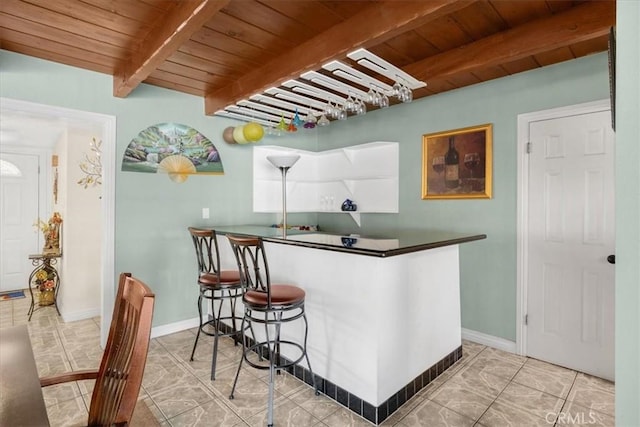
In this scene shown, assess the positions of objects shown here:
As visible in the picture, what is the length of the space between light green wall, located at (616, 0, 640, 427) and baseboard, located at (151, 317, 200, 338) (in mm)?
3343

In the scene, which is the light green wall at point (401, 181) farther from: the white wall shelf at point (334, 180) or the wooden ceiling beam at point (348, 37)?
the wooden ceiling beam at point (348, 37)

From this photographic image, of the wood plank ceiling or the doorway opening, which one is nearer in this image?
the wood plank ceiling

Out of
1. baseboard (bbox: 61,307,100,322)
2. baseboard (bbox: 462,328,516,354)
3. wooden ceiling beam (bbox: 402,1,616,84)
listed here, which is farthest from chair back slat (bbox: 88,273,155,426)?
baseboard (bbox: 61,307,100,322)

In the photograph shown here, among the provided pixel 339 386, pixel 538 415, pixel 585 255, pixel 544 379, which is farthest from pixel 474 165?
pixel 339 386

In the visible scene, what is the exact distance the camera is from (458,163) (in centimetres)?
308

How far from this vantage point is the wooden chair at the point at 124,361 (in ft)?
2.83

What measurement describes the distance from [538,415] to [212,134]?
11.4ft

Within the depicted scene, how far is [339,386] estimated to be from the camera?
2.07m

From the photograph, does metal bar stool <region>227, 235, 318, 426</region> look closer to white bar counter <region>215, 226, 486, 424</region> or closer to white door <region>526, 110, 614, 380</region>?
white bar counter <region>215, 226, 486, 424</region>

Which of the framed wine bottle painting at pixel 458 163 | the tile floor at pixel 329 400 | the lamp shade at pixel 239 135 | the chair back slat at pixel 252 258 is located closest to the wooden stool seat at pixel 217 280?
the chair back slat at pixel 252 258

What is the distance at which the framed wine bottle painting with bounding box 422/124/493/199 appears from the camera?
293cm

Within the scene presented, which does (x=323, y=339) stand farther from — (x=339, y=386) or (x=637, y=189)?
(x=637, y=189)

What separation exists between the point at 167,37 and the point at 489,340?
3349mm

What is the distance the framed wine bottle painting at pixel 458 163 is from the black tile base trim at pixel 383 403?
1.41 m
